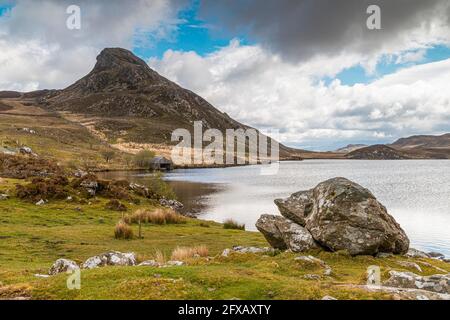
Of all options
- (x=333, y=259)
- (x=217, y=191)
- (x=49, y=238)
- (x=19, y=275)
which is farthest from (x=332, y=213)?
(x=217, y=191)

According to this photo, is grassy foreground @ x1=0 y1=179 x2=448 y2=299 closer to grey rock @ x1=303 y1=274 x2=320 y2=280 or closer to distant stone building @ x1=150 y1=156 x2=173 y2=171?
grey rock @ x1=303 y1=274 x2=320 y2=280

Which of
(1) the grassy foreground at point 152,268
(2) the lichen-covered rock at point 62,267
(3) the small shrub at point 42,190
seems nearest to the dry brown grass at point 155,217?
(1) the grassy foreground at point 152,268

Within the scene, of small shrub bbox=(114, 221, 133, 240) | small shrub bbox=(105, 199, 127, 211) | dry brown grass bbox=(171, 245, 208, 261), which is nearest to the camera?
dry brown grass bbox=(171, 245, 208, 261)

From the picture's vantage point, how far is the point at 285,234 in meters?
21.3

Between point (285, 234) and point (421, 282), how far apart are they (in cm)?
1006

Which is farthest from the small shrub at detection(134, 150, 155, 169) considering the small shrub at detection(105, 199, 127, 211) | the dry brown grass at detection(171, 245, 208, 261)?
the dry brown grass at detection(171, 245, 208, 261)

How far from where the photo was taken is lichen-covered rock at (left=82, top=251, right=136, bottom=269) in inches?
675

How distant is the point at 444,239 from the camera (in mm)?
37875

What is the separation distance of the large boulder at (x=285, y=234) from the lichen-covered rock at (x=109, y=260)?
7.84 m

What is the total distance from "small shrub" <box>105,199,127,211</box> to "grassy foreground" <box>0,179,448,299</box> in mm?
3950

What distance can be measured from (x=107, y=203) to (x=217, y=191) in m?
38.1
